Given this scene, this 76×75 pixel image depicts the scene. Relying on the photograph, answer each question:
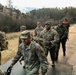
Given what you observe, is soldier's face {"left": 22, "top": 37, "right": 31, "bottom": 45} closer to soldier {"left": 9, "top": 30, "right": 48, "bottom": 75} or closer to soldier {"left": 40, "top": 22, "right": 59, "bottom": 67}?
soldier {"left": 9, "top": 30, "right": 48, "bottom": 75}

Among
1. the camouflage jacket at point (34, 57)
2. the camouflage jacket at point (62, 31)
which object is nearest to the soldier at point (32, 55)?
the camouflage jacket at point (34, 57)

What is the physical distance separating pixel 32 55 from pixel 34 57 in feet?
0.23

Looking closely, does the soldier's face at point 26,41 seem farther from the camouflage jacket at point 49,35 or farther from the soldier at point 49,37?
the camouflage jacket at point 49,35

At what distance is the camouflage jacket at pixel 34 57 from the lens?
524cm

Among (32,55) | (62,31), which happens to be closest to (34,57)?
(32,55)

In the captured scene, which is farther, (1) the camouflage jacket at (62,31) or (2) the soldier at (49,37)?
(1) the camouflage jacket at (62,31)

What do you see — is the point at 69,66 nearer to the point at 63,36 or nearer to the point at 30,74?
the point at 63,36

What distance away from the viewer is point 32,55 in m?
5.34

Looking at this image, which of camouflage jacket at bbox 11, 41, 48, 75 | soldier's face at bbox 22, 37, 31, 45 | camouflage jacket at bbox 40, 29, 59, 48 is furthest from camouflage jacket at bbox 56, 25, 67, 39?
soldier's face at bbox 22, 37, 31, 45

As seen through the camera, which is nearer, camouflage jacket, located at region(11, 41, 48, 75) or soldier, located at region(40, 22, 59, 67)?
camouflage jacket, located at region(11, 41, 48, 75)

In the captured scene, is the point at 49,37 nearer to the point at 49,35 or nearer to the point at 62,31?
the point at 49,35

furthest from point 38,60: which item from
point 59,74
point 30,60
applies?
point 59,74

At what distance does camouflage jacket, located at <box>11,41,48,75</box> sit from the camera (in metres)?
5.24

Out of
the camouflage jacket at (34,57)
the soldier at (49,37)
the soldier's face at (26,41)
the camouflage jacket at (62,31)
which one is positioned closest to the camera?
the soldier's face at (26,41)
